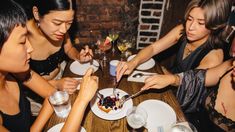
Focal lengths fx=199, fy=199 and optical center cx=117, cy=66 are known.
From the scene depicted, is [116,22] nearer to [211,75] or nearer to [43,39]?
[43,39]

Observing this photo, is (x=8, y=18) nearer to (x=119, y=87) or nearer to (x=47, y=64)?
(x=119, y=87)

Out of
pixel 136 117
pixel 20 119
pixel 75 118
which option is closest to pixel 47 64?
pixel 20 119

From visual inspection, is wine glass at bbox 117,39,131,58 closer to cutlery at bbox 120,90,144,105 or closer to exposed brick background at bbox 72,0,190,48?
cutlery at bbox 120,90,144,105

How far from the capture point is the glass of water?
5.22ft

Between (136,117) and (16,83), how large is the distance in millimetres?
1051

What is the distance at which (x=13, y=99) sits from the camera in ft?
5.38

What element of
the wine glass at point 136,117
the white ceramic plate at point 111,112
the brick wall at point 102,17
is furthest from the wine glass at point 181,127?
the brick wall at point 102,17

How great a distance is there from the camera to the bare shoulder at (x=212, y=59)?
2086mm

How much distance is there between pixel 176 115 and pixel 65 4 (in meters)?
1.41

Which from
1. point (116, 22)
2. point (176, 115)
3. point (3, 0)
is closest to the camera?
point (3, 0)

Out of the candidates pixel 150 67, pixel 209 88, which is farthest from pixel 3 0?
pixel 209 88

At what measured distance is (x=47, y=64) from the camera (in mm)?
2436

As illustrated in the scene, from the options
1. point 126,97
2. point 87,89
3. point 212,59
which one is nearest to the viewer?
point 87,89

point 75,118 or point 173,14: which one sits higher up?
point 173,14
